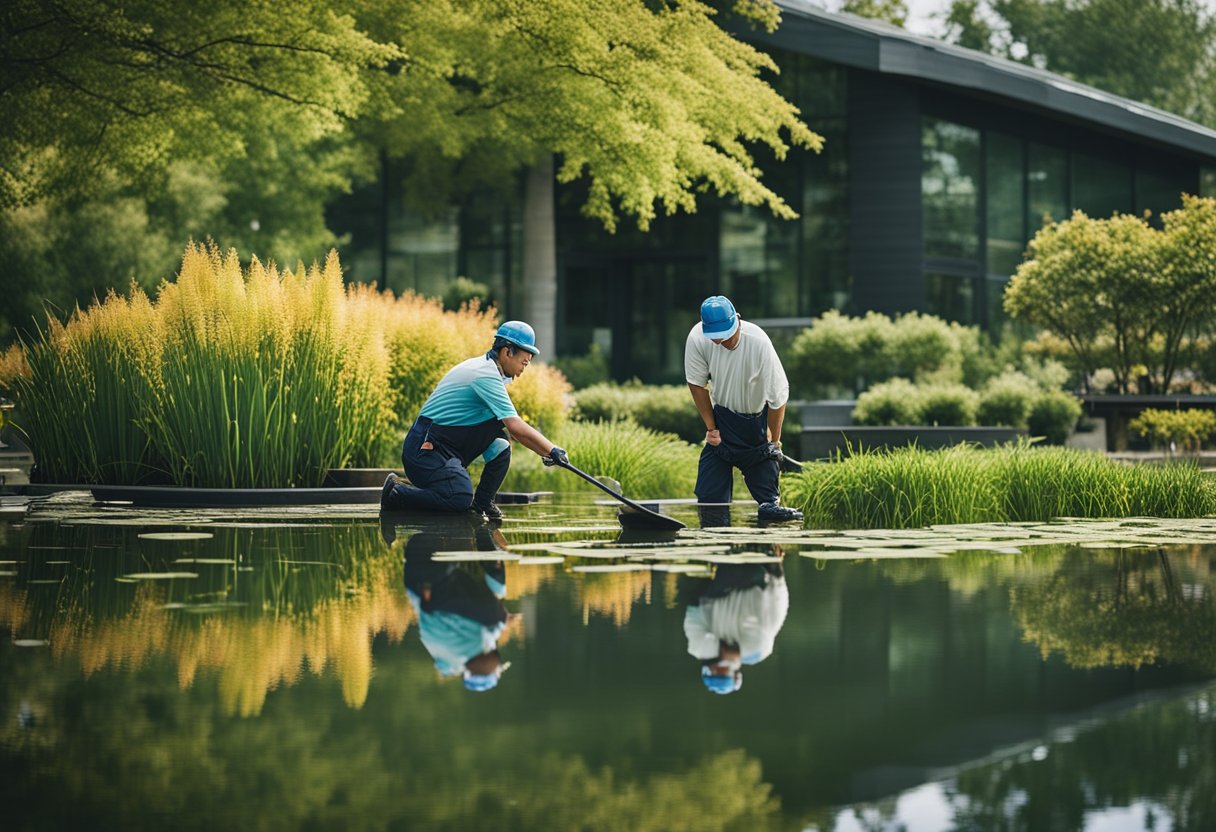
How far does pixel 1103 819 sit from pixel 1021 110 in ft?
106

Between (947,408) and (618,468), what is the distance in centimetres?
632

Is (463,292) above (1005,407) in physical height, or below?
above

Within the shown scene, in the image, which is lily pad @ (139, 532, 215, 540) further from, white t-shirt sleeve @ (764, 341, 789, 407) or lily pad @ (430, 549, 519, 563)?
white t-shirt sleeve @ (764, 341, 789, 407)

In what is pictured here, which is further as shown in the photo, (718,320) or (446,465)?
(446,465)

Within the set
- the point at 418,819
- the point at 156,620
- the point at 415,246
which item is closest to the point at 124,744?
the point at 418,819

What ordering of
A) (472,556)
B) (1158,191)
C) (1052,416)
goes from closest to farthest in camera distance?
(472,556)
(1052,416)
(1158,191)

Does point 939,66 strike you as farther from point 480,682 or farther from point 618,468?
point 480,682

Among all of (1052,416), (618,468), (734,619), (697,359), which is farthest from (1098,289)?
(734,619)

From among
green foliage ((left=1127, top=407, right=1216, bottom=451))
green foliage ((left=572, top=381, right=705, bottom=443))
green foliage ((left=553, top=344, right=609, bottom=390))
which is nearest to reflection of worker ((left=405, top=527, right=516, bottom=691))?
green foliage ((left=572, top=381, right=705, bottom=443))

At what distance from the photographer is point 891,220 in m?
31.5

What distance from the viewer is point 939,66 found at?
96.1ft

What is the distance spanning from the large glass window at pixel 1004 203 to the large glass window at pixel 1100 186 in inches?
83.4

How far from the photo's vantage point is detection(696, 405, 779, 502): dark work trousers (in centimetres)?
1158

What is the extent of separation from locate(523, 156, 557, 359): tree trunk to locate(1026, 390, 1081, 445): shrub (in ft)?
34.4
